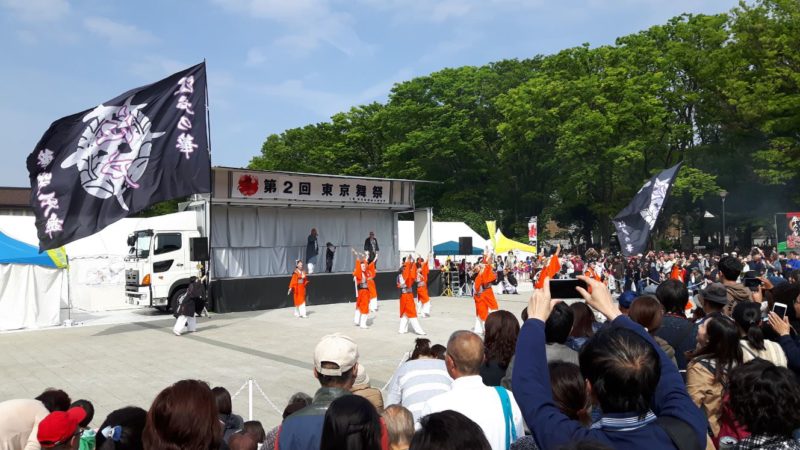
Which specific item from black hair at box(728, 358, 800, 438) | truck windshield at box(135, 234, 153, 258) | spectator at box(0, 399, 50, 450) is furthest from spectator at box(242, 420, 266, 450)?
truck windshield at box(135, 234, 153, 258)

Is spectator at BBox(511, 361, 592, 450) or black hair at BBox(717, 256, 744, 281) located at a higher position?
black hair at BBox(717, 256, 744, 281)

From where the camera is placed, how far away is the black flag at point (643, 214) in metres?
10.0

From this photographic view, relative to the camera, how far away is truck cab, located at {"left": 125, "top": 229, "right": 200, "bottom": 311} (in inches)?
767

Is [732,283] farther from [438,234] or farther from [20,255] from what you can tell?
[438,234]

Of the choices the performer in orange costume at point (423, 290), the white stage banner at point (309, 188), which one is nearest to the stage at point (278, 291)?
the white stage banner at point (309, 188)

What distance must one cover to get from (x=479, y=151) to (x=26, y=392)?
40.2 metres

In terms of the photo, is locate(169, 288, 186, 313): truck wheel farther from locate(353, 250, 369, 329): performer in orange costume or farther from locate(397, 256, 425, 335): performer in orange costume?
locate(397, 256, 425, 335): performer in orange costume

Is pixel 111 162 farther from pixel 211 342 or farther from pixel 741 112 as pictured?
pixel 741 112

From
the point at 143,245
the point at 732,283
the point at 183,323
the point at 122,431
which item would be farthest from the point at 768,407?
the point at 143,245

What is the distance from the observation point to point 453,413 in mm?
2053

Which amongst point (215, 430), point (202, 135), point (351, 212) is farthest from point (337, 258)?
point (215, 430)

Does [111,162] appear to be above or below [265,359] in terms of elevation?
above

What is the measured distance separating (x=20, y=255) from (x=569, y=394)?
1858cm

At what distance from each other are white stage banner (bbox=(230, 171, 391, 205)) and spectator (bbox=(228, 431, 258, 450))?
19.2m
